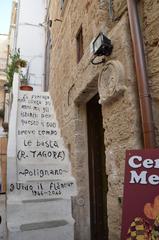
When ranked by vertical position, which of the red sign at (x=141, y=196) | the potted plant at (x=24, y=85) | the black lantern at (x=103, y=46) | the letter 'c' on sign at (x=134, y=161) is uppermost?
the potted plant at (x=24, y=85)

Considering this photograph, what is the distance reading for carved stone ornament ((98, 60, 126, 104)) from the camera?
7.66ft

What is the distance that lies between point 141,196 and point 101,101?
140 centimetres

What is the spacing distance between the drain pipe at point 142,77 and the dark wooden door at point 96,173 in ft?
5.36

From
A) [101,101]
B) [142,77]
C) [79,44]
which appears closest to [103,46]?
[101,101]

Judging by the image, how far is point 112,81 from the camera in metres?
2.48

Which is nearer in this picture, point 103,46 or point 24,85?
point 103,46

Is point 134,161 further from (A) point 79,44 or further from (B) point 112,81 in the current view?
(A) point 79,44

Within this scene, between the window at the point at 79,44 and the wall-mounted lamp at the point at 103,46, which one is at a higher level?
the window at the point at 79,44

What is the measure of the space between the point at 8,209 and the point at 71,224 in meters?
0.65

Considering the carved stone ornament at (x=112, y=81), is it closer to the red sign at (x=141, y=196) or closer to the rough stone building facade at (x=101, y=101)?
the rough stone building facade at (x=101, y=101)

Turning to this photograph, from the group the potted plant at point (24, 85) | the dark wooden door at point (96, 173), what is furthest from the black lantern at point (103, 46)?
the potted plant at point (24, 85)

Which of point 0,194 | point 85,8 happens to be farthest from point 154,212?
point 85,8

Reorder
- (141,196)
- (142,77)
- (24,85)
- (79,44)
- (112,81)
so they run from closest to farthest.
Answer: (141,196)
(142,77)
(112,81)
(79,44)
(24,85)

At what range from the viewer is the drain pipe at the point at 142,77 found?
6.48 feet
